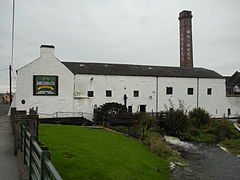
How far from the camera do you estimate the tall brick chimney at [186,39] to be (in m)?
40.0

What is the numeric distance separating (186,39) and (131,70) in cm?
2149

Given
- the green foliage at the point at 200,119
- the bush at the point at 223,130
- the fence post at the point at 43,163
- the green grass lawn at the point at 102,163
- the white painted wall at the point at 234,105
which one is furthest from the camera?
the white painted wall at the point at 234,105

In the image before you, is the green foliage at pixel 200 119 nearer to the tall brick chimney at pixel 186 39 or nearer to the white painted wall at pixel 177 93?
the white painted wall at pixel 177 93

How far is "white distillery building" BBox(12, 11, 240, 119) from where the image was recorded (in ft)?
64.5

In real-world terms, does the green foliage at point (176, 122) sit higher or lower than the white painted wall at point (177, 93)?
lower

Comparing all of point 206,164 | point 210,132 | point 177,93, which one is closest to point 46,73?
point 177,93

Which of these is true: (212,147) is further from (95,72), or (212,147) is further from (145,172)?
(95,72)

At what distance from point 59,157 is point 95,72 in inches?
644

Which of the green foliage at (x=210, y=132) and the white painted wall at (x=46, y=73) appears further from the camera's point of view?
the white painted wall at (x=46, y=73)

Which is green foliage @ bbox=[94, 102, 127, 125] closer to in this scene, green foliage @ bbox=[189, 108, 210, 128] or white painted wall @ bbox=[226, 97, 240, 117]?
green foliage @ bbox=[189, 108, 210, 128]

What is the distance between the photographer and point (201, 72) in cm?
2836

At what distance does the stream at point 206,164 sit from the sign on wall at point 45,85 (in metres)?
12.8

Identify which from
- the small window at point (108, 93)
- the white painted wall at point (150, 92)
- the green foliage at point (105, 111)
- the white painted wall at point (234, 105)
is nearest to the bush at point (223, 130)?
the white painted wall at point (150, 92)

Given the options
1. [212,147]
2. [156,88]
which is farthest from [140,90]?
[212,147]
